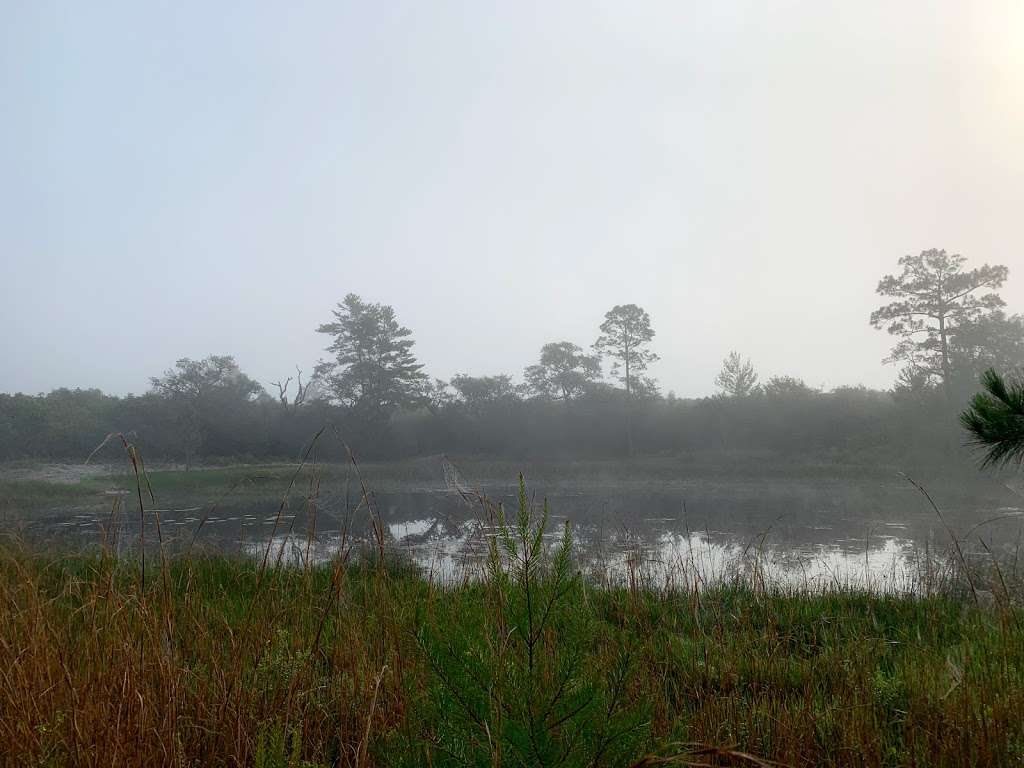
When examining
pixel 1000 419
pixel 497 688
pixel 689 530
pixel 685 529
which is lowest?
pixel 685 529

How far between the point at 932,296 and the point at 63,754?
32.4m

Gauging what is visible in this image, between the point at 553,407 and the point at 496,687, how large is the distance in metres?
34.5

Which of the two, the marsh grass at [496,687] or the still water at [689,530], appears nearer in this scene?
the marsh grass at [496,687]

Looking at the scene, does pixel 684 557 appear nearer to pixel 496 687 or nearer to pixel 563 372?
pixel 496 687

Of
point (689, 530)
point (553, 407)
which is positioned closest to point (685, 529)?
point (689, 530)

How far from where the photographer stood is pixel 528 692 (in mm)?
1145

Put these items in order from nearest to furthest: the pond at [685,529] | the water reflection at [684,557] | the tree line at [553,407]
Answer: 1. the pond at [685,529]
2. the water reflection at [684,557]
3. the tree line at [553,407]

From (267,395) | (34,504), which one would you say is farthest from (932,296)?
(267,395)

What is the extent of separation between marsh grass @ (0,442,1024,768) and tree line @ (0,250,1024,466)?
25.8m

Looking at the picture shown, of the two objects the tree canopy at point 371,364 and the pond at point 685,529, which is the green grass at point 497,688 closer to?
the pond at point 685,529

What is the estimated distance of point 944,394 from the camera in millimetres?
25500

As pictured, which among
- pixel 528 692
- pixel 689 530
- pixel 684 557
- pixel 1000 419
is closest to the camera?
pixel 528 692

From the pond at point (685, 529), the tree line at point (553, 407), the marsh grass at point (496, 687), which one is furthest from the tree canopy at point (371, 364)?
the marsh grass at point (496, 687)

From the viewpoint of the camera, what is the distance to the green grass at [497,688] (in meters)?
1.17
